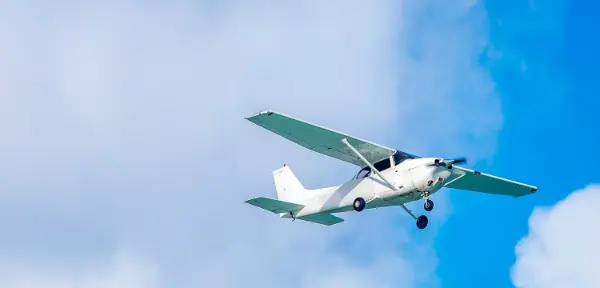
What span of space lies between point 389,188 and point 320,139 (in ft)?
10.3

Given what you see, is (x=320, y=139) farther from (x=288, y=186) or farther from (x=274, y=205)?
(x=288, y=186)

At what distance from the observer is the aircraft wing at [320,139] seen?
1699 inches

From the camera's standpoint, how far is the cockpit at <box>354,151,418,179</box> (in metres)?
44.9

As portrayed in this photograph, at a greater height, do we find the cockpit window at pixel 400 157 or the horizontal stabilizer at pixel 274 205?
the cockpit window at pixel 400 157

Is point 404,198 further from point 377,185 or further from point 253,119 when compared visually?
point 253,119

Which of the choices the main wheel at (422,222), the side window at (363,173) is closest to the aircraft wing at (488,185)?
the main wheel at (422,222)

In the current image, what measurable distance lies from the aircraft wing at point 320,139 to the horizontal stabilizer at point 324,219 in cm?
269

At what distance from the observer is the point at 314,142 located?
45.2 m

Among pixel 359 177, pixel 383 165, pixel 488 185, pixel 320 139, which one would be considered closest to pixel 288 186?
pixel 359 177

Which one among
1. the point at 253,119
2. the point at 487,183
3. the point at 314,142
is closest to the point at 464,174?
the point at 487,183

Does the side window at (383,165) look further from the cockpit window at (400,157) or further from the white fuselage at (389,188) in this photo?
the cockpit window at (400,157)

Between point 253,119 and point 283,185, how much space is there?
342 inches

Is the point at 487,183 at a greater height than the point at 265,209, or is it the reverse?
the point at 487,183

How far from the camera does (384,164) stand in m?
45.3
